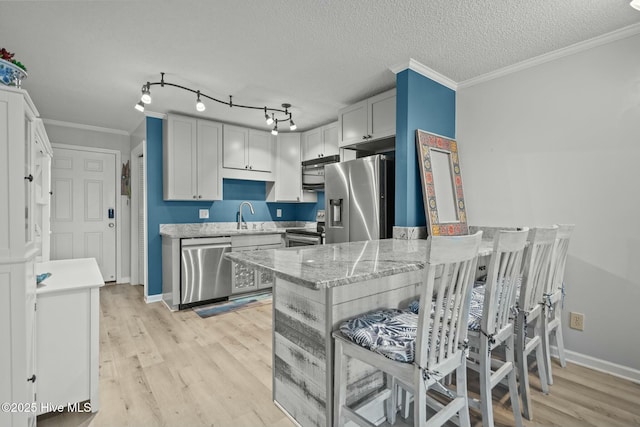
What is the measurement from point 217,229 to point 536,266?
392 centimetres

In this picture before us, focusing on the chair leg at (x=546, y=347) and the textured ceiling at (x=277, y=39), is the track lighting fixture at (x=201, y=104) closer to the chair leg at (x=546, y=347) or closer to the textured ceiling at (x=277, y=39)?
the textured ceiling at (x=277, y=39)

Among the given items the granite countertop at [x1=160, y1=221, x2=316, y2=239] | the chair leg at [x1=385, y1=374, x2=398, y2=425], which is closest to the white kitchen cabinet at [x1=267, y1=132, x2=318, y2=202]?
the granite countertop at [x1=160, y1=221, x2=316, y2=239]

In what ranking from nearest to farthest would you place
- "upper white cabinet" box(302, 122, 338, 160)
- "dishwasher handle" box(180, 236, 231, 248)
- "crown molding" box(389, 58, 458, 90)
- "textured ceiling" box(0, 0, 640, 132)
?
"textured ceiling" box(0, 0, 640, 132), "crown molding" box(389, 58, 458, 90), "dishwasher handle" box(180, 236, 231, 248), "upper white cabinet" box(302, 122, 338, 160)

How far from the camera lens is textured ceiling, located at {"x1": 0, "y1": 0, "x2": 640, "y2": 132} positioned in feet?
6.38

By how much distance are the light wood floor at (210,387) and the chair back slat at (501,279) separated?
0.68 metres

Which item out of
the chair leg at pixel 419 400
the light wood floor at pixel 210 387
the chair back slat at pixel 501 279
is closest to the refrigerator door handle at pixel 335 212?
the light wood floor at pixel 210 387

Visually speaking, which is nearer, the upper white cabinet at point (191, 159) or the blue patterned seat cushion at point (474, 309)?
the blue patterned seat cushion at point (474, 309)

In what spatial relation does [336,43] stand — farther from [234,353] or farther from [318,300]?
[234,353]

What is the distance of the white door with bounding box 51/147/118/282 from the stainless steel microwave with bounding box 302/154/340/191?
301 cm

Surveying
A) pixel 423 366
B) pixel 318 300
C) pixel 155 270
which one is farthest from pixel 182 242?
pixel 423 366

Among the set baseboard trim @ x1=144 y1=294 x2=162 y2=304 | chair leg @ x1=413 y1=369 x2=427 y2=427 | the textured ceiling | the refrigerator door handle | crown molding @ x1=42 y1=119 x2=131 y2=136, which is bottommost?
baseboard trim @ x1=144 y1=294 x2=162 y2=304

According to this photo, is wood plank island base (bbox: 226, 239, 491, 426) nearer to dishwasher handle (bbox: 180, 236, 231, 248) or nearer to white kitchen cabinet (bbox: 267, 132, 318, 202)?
dishwasher handle (bbox: 180, 236, 231, 248)

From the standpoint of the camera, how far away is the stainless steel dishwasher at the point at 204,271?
12.2ft

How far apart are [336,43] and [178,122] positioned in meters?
2.51
